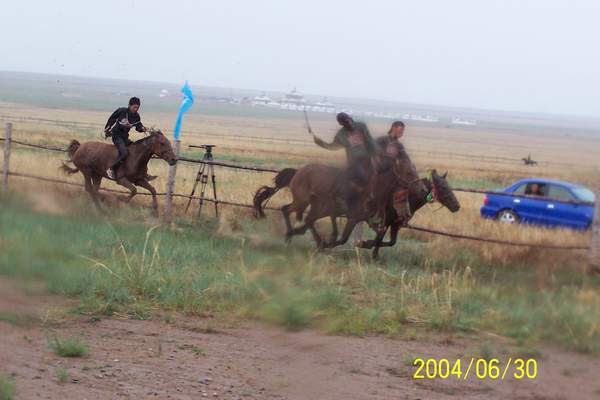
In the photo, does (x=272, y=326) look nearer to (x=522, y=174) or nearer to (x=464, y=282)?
(x=464, y=282)

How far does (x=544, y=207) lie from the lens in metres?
16.2

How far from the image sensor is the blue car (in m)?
15.4

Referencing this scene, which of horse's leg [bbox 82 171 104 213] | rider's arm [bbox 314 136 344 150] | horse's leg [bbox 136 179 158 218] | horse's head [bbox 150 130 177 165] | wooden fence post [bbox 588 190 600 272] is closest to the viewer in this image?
wooden fence post [bbox 588 190 600 272]

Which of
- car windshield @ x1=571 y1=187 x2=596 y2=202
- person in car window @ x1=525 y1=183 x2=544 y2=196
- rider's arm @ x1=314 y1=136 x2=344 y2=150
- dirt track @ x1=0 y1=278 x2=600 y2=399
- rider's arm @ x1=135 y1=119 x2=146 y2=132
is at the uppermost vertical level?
rider's arm @ x1=314 y1=136 x2=344 y2=150

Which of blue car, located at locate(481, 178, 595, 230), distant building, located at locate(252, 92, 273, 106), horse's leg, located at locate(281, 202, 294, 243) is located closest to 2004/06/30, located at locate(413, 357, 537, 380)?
horse's leg, located at locate(281, 202, 294, 243)

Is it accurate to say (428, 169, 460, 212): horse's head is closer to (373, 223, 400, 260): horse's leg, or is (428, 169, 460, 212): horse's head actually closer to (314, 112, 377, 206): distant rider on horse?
(373, 223, 400, 260): horse's leg

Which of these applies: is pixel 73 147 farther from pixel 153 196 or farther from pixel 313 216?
pixel 313 216

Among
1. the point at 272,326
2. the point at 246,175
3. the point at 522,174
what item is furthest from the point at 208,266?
the point at 522,174

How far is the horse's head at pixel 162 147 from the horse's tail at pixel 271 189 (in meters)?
1.91

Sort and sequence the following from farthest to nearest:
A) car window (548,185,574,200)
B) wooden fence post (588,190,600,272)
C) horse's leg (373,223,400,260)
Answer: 1. car window (548,185,574,200)
2. horse's leg (373,223,400,260)
3. wooden fence post (588,190,600,272)

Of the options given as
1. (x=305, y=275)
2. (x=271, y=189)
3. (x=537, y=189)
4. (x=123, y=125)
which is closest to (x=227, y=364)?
(x=305, y=275)

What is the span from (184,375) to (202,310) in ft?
6.68

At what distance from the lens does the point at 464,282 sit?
361 inches

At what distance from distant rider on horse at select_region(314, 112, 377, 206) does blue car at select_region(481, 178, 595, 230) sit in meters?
3.86
